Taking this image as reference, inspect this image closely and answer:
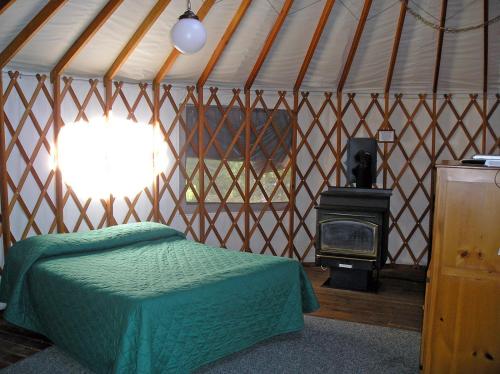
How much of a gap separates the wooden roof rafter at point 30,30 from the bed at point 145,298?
1.30m

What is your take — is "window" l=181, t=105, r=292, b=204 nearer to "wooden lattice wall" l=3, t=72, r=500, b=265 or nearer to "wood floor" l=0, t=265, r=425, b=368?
→ "wooden lattice wall" l=3, t=72, r=500, b=265

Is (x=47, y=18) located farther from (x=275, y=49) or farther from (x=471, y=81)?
(x=471, y=81)

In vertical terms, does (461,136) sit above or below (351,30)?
below

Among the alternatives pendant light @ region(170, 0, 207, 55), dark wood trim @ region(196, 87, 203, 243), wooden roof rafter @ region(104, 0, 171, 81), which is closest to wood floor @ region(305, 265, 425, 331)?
dark wood trim @ region(196, 87, 203, 243)

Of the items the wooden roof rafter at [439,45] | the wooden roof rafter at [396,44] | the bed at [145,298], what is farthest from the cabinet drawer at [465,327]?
the wooden roof rafter at [396,44]

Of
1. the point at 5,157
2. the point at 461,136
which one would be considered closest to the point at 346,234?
the point at 461,136

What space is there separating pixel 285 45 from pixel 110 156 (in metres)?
1.84

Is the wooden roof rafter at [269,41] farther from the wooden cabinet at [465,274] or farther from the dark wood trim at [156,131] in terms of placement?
the wooden cabinet at [465,274]

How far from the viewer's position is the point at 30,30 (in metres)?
3.15

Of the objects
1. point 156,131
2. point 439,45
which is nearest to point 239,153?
point 156,131

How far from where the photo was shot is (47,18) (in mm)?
3053

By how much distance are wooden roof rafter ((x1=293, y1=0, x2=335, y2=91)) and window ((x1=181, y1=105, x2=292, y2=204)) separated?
406 millimetres

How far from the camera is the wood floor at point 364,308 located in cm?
291

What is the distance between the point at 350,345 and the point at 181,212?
2.19m
